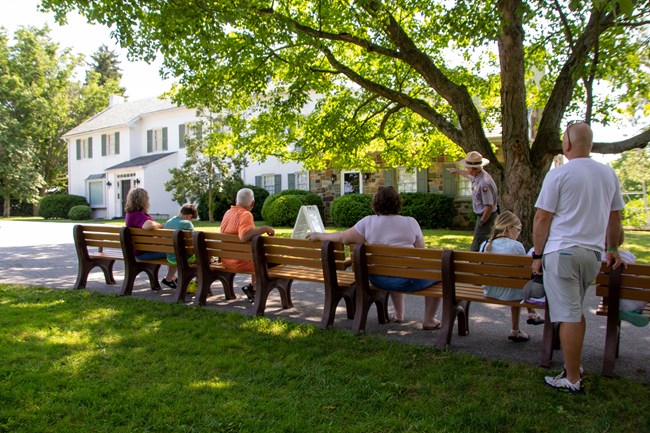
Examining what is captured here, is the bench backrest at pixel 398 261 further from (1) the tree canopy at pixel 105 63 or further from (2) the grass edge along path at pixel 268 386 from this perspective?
(1) the tree canopy at pixel 105 63

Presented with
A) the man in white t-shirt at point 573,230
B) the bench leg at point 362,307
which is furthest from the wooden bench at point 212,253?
the man in white t-shirt at point 573,230

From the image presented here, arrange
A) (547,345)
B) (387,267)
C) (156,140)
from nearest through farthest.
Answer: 1. (547,345)
2. (387,267)
3. (156,140)

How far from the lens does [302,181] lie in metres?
24.9

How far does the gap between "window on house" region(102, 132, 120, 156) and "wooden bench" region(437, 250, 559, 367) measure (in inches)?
1284

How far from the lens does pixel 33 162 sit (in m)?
36.6

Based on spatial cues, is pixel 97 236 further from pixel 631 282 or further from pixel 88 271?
pixel 631 282

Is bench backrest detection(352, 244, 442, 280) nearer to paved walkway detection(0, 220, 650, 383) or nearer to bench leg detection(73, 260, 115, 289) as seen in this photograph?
paved walkway detection(0, 220, 650, 383)

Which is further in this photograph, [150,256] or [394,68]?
[394,68]

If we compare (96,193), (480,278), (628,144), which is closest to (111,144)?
(96,193)

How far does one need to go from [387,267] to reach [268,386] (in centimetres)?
171

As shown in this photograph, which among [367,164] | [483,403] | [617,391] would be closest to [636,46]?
[367,164]

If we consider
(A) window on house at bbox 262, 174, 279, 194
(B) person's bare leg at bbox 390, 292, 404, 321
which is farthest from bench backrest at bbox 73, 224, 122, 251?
(A) window on house at bbox 262, 174, 279, 194

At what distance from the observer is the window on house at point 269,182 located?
26141mm

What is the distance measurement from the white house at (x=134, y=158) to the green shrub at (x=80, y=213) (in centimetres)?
146
